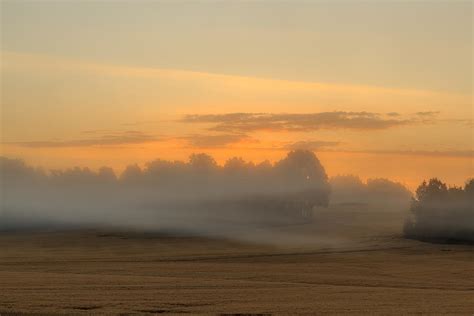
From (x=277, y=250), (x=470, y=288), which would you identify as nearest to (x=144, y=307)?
(x=470, y=288)

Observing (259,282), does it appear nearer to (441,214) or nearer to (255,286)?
(255,286)

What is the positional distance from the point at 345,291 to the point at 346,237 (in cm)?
9841

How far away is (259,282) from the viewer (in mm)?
60531

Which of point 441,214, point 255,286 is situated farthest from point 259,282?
point 441,214

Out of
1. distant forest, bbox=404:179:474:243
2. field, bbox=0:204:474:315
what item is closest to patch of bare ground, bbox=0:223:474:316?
field, bbox=0:204:474:315

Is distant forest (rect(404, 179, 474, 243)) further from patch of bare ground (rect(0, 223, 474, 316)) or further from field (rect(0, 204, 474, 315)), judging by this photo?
patch of bare ground (rect(0, 223, 474, 316))

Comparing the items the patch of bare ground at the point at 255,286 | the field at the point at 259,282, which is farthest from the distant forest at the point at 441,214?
the patch of bare ground at the point at 255,286

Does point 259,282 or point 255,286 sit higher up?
point 255,286

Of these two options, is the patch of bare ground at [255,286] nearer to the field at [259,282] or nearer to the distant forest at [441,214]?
the field at [259,282]

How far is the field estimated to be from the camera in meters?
43.8

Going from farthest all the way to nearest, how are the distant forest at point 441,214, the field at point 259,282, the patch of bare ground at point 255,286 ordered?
the distant forest at point 441,214 → the field at point 259,282 → the patch of bare ground at point 255,286

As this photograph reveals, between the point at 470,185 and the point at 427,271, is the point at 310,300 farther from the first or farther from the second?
the point at 470,185

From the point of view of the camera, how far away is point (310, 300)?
48.1 metres

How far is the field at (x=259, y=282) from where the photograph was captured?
43.8 m
